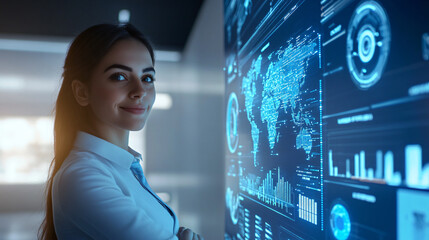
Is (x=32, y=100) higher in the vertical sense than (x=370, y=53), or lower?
higher

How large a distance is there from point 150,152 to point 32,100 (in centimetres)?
187

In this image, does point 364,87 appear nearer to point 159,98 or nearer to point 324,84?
point 324,84

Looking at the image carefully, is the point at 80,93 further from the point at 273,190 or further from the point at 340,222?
the point at 340,222

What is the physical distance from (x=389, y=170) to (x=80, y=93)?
0.90 metres

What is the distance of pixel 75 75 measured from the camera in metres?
1.12

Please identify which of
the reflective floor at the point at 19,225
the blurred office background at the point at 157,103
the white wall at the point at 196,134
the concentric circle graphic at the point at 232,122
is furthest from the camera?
the reflective floor at the point at 19,225

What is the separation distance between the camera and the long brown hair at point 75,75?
107 centimetres

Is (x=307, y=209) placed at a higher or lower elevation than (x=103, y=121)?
lower

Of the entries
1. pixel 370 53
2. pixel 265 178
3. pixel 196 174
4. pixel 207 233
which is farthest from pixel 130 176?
pixel 196 174

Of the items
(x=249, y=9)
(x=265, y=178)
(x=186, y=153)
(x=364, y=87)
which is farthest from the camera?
(x=186, y=153)

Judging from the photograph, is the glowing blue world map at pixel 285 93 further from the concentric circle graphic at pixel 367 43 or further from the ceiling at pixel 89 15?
the ceiling at pixel 89 15

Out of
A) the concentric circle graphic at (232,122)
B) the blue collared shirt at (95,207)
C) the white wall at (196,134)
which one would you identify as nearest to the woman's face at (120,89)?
the blue collared shirt at (95,207)

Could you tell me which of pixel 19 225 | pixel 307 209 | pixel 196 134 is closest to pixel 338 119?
pixel 307 209

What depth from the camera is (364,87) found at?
72 centimetres
